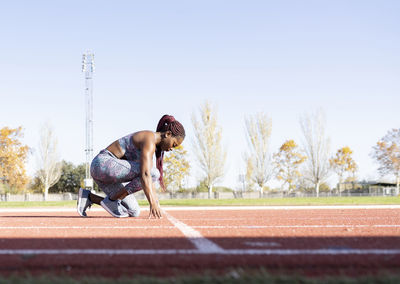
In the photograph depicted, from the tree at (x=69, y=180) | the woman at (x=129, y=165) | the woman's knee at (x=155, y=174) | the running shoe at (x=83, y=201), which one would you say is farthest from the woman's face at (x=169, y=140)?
the tree at (x=69, y=180)

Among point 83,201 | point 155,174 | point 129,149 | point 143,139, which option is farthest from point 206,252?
point 83,201

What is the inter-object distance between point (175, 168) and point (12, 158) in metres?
15.8

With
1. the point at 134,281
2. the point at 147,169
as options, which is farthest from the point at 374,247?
the point at 147,169

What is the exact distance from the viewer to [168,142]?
509 centimetres

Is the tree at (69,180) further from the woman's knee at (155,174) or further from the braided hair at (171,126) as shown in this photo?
the braided hair at (171,126)

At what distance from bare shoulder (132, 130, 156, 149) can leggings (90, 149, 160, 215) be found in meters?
0.31

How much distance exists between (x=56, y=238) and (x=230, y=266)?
1624 mm

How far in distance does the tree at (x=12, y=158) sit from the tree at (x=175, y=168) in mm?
13776

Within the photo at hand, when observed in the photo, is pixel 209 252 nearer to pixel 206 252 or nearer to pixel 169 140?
pixel 206 252

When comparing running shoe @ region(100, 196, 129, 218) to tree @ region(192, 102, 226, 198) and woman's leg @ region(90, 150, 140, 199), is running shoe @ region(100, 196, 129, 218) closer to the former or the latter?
woman's leg @ region(90, 150, 140, 199)

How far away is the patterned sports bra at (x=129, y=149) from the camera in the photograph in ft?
17.6

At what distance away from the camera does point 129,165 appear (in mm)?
5266

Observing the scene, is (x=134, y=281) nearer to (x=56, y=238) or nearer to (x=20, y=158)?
(x=56, y=238)

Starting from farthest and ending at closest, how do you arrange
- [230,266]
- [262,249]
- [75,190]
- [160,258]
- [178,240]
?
[75,190] < [178,240] < [262,249] < [160,258] < [230,266]
